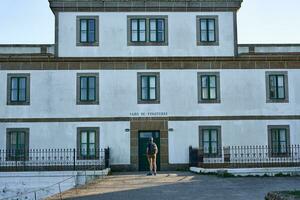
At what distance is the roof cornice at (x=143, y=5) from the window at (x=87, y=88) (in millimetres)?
3910

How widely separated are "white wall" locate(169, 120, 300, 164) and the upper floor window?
4907mm

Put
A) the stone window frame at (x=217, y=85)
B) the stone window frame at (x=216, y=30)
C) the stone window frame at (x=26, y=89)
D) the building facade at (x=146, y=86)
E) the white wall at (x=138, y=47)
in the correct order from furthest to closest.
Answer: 1. the stone window frame at (x=216, y=30)
2. the white wall at (x=138, y=47)
3. the stone window frame at (x=217, y=85)
4. the stone window frame at (x=26, y=89)
5. the building facade at (x=146, y=86)

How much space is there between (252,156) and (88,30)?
38.8 feet

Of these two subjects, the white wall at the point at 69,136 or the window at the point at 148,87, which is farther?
the window at the point at 148,87

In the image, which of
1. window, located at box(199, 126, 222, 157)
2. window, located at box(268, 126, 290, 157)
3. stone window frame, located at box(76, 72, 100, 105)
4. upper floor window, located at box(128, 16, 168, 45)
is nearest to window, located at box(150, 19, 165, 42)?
upper floor window, located at box(128, 16, 168, 45)

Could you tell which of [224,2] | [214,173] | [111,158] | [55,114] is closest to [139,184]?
[214,173]

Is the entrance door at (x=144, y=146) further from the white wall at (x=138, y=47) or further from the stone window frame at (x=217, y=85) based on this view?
the white wall at (x=138, y=47)

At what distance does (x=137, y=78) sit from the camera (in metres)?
28.1

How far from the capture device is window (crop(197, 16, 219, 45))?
28797mm

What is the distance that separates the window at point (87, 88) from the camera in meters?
27.9

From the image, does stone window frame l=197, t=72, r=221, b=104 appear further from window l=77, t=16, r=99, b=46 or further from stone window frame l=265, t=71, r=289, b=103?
window l=77, t=16, r=99, b=46

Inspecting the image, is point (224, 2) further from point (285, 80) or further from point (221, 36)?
point (285, 80)

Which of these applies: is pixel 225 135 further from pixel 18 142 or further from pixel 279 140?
pixel 18 142

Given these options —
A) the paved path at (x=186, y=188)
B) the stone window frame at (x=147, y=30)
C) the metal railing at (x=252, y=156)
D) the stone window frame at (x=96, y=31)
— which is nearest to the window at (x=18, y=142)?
the stone window frame at (x=96, y=31)
